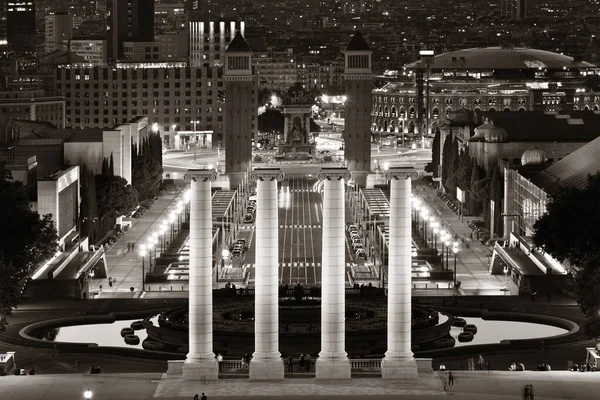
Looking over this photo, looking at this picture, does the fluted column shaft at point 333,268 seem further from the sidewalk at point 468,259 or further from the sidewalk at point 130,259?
the sidewalk at point 468,259

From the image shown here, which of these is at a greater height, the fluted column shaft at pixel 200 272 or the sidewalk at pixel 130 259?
the fluted column shaft at pixel 200 272

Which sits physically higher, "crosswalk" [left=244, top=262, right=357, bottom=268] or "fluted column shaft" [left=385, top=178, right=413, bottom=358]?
"fluted column shaft" [left=385, top=178, right=413, bottom=358]

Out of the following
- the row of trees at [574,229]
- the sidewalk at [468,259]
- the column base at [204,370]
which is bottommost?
the sidewalk at [468,259]

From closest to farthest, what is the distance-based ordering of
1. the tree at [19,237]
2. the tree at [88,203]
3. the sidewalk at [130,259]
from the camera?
the tree at [19,237], the sidewalk at [130,259], the tree at [88,203]

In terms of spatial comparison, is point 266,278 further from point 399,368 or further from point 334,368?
point 399,368

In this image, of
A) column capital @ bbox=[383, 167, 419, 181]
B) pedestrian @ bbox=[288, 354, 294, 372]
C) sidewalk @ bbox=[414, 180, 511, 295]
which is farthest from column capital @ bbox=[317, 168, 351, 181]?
sidewalk @ bbox=[414, 180, 511, 295]

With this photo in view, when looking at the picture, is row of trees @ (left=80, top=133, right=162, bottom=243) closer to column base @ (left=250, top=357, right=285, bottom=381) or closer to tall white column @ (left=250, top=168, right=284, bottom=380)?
column base @ (left=250, top=357, right=285, bottom=381)

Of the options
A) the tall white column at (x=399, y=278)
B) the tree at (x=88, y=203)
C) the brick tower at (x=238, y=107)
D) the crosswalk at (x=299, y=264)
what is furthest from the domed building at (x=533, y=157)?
the tall white column at (x=399, y=278)
